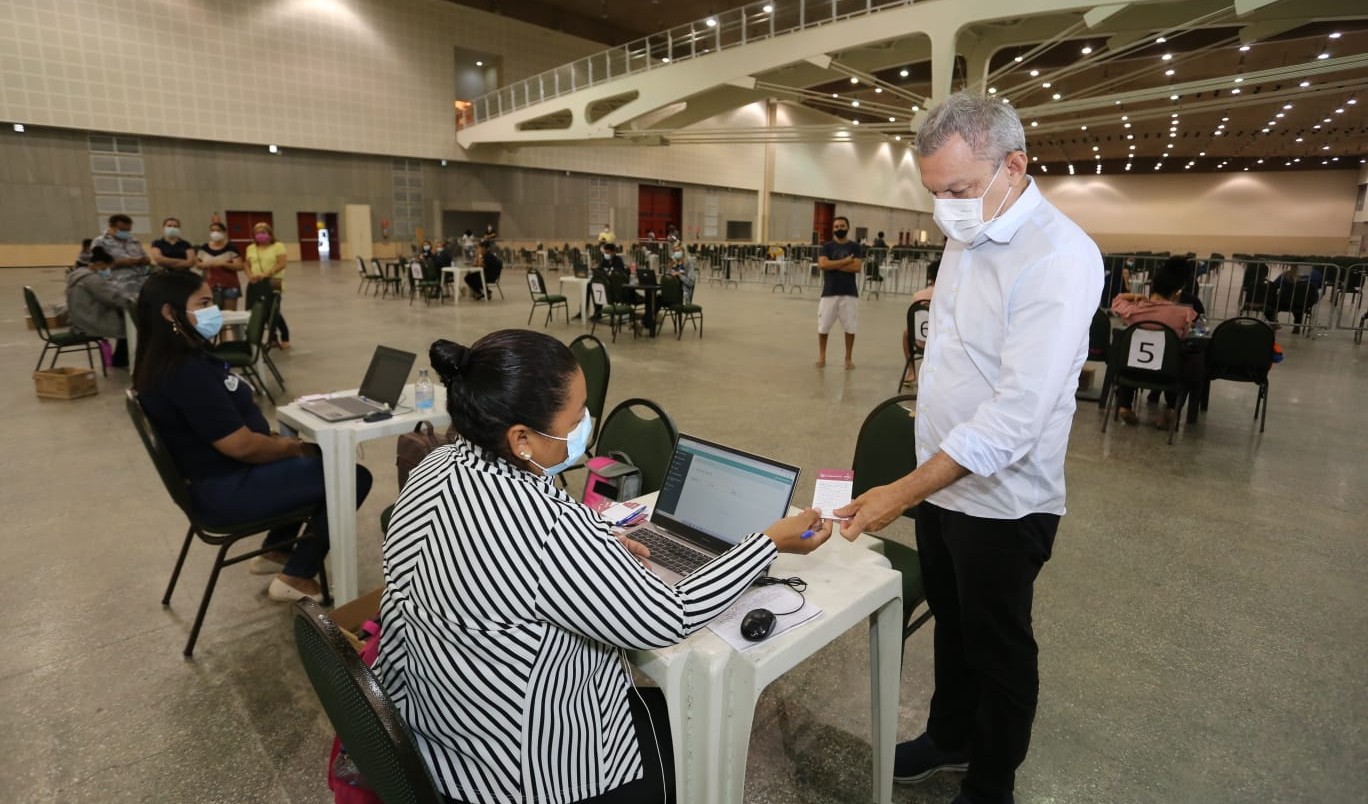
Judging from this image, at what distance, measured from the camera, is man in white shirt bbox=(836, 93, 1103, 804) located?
1391mm

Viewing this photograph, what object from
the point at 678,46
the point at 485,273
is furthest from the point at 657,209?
the point at 485,273

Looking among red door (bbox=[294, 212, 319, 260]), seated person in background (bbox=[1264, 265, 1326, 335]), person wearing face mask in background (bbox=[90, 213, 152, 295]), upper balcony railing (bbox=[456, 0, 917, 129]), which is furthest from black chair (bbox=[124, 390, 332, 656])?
red door (bbox=[294, 212, 319, 260])

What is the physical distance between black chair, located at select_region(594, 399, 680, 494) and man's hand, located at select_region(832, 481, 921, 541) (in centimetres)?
85

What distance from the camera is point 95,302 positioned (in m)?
6.27

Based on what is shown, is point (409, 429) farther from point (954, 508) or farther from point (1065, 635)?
point (1065, 635)

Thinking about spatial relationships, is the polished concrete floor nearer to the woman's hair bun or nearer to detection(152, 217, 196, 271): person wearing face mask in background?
the woman's hair bun

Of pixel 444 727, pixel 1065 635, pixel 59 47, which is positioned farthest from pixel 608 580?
pixel 59 47

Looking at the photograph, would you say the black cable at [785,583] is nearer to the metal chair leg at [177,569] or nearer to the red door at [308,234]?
the metal chair leg at [177,569]

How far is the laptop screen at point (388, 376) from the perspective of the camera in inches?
115

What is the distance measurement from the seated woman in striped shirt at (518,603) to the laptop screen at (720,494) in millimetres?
308

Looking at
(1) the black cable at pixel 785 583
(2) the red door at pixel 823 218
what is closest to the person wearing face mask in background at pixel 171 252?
(1) the black cable at pixel 785 583

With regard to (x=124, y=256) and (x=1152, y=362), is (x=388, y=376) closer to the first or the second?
(x=1152, y=362)

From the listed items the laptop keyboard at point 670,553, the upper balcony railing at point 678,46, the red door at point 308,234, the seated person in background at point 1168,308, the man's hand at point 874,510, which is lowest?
the laptop keyboard at point 670,553

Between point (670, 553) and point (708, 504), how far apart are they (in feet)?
0.49
